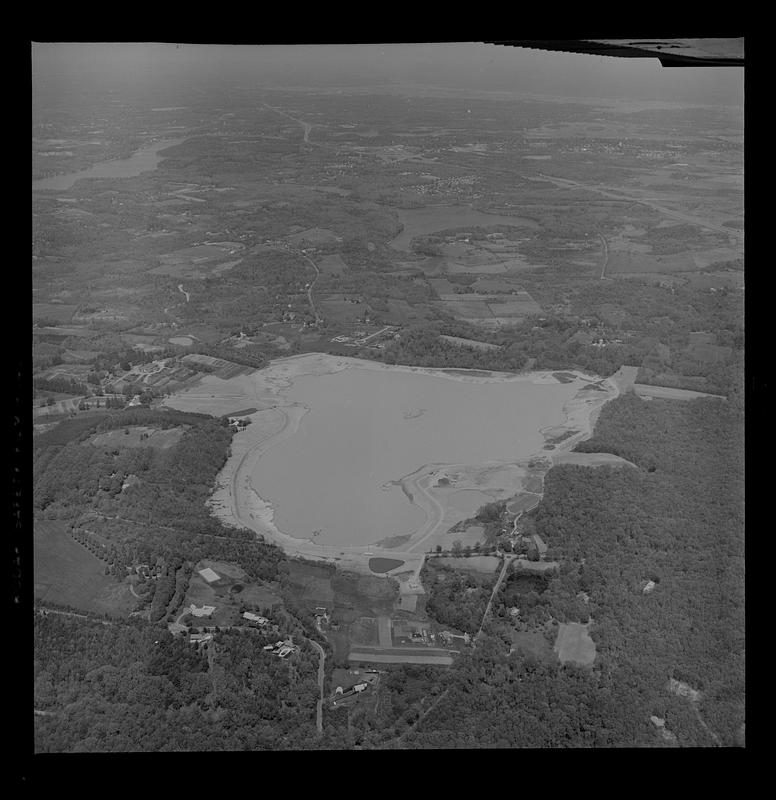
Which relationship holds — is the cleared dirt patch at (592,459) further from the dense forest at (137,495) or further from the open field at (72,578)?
the open field at (72,578)

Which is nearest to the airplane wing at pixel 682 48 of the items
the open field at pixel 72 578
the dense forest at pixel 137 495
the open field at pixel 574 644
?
the open field at pixel 574 644

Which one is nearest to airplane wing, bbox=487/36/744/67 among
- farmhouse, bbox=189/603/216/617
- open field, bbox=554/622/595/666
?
open field, bbox=554/622/595/666

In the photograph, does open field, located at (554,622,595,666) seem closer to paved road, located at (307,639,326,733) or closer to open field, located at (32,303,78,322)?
paved road, located at (307,639,326,733)
